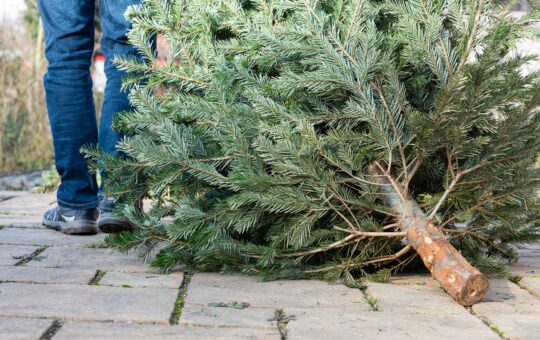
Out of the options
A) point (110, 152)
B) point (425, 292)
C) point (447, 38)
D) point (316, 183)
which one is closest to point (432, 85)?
point (447, 38)

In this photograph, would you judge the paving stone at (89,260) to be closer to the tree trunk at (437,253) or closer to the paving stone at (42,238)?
the paving stone at (42,238)

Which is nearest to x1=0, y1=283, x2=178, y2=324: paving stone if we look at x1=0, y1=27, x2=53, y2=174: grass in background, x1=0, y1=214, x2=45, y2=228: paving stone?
x1=0, y1=214, x2=45, y2=228: paving stone

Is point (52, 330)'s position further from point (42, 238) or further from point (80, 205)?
point (80, 205)

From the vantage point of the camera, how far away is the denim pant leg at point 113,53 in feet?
10.9

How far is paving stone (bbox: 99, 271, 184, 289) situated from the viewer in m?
2.47

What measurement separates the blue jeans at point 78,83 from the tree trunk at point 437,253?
1363mm

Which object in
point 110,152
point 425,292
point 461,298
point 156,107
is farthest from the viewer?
point 110,152

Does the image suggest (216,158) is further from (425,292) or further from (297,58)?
(425,292)

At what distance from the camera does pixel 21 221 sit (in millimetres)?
3934

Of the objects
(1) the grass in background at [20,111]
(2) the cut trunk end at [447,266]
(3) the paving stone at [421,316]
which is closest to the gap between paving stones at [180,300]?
(3) the paving stone at [421,316]

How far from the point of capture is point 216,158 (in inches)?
107

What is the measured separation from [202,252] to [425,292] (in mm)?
785

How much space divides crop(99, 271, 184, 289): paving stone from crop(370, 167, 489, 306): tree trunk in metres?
0.79

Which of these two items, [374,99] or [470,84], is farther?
[374,99]
